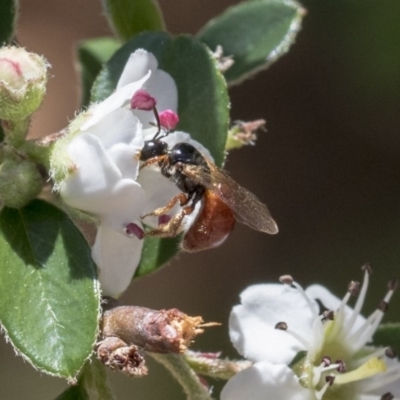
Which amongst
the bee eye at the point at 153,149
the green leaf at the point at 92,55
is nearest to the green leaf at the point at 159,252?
the bee eye at the point at 153,149

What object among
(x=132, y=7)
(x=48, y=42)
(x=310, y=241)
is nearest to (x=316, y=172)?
(x=310, y=241)

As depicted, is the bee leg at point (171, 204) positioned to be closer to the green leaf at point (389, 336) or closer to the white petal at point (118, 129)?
the white petal at point (118, 129)

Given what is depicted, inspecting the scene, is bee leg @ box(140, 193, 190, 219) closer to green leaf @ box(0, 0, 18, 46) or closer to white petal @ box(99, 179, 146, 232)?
white petal @ box(99, 179, 146, 232)

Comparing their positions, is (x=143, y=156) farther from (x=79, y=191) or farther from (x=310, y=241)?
(x=310, y=241)

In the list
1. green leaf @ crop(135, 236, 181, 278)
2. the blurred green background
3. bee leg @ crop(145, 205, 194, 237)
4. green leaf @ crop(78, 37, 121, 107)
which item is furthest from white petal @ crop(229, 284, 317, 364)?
the blurred green background

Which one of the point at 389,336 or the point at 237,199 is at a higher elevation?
the point at 237,199

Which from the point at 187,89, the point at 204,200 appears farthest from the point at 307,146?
the point at 204,200

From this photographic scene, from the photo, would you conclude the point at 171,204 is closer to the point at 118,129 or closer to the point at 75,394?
the point at 118,129
